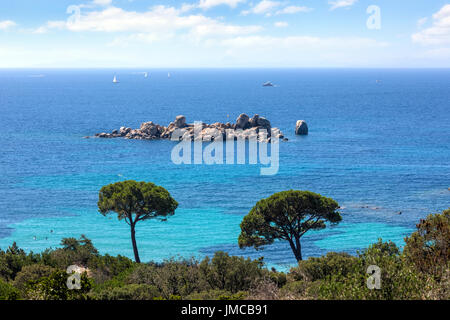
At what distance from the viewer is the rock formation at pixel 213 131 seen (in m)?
113

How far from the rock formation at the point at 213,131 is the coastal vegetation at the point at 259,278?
80.4 meters

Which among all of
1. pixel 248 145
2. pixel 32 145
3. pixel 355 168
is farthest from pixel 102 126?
pixel 355 168

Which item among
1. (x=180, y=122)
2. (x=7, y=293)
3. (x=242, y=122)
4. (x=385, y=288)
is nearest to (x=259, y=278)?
(x=385, y=288)

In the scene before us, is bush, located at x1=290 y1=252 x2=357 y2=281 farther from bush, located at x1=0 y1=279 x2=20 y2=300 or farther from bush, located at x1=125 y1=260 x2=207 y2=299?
bush, located at x1=0 y1=279 x2=20 y2=300

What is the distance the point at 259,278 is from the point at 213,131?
89126mm

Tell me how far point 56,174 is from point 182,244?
4121 centimetres

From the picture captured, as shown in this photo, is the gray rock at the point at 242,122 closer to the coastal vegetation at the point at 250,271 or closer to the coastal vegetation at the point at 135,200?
the coastal vegetation at the point at 250,271

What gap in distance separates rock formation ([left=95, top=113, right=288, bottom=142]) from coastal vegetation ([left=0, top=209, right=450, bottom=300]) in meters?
80.4

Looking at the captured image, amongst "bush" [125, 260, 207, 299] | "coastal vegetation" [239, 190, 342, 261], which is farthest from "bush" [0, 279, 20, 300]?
"coastal vegetation" [239, 190, 342, 261]

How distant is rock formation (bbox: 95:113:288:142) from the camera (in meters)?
113

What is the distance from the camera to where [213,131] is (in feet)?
373

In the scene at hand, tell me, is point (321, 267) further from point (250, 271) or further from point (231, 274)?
point (231, 274)

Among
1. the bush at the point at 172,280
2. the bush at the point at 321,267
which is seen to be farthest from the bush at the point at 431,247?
the bush at the point at 172,280

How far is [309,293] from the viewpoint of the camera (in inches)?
840
